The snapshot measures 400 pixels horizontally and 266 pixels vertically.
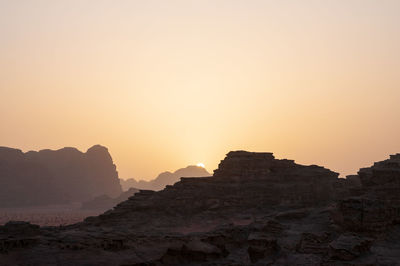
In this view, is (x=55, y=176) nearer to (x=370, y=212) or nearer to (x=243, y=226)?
(x=243, y=226)

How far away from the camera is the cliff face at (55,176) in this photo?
119625mm

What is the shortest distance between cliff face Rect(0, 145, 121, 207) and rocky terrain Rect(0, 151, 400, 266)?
93.2 m

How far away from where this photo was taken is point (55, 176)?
135 meters

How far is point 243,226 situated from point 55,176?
117 meters

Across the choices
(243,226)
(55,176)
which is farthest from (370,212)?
(55,176)

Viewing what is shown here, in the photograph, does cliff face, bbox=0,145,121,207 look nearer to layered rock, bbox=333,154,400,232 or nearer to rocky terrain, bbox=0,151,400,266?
rocky terrain, bbox=0,151,400,266

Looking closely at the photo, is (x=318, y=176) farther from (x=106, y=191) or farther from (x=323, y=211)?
(x=106, y=191)

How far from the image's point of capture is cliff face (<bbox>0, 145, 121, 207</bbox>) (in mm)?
119625

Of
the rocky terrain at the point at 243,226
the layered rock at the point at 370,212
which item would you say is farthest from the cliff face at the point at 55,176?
the layered rock at the point at 370,212

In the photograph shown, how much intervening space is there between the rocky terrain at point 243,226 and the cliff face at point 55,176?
93186 millimetres

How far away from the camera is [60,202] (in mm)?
→ 128000

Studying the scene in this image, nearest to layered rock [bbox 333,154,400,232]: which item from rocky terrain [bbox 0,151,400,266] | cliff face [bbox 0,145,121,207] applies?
rocky terrain [bbox 0,151,400,266]

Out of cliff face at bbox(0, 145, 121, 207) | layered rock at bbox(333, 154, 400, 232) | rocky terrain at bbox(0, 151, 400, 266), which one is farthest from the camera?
cliff face at bbox(0, 145, 121, 207)

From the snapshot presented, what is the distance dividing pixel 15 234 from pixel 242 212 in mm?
21665
